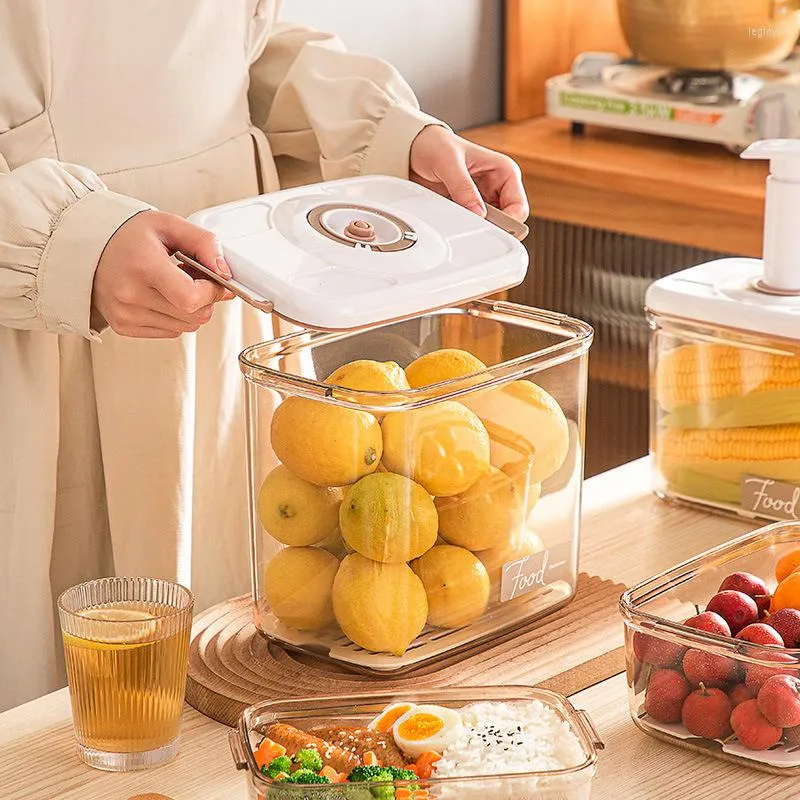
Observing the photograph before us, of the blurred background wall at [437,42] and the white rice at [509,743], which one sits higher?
the blurred background wall at [437,42]

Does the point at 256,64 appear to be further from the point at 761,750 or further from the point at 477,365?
the point at 761,750

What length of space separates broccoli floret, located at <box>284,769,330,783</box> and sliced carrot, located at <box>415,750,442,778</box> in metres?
0.05

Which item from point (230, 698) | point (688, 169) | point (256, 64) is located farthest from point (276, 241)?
point (688, 169)

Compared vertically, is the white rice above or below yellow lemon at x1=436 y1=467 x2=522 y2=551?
below

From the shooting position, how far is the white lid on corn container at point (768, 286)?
3.55 ft

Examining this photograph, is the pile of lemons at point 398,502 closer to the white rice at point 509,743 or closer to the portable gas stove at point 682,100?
the white rice at point 509,743

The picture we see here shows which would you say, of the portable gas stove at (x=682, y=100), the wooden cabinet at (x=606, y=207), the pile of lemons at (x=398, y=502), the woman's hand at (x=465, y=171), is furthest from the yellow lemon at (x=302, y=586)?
the portable gas stove at (x=682, y=100)

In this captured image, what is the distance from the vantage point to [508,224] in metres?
1.03

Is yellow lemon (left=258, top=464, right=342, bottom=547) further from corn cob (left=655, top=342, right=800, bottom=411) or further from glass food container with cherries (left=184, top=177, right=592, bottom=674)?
corn cob (left=655, top=342, right=800, bottom=411)

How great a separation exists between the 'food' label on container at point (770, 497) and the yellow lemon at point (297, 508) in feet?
1.43

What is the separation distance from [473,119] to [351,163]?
1.10 meters

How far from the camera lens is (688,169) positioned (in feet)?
6.56

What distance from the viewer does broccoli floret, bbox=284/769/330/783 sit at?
67cm

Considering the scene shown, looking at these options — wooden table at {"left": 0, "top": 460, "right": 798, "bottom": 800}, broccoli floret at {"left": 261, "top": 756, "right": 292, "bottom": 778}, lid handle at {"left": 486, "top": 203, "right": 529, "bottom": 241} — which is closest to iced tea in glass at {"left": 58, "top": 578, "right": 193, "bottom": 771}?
wooden table at {"left": 0, "top": 460, "right": 798, "bottom": 800}
